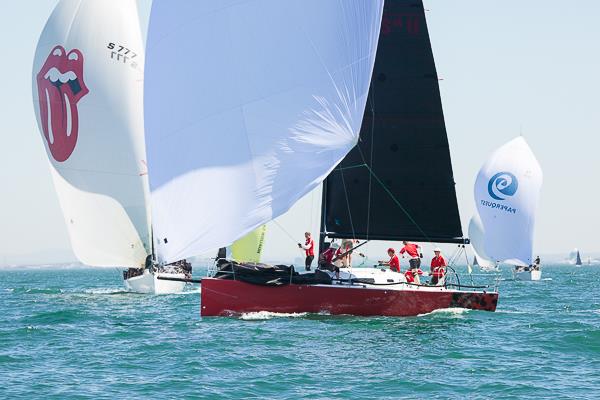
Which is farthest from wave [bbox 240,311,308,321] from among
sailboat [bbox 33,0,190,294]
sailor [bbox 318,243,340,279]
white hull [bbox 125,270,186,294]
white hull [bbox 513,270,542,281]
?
white hull [bbox 513,270,542,281]

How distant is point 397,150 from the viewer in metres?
27.0

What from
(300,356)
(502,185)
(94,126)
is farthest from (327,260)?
(502,185)

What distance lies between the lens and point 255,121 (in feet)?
75.5

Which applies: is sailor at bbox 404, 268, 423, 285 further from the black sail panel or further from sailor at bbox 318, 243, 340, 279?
sailor at bbox 318, 243, 340, 279

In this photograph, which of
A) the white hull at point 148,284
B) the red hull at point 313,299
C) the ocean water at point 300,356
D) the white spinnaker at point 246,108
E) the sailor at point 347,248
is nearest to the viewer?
the ocean water at point 300,356

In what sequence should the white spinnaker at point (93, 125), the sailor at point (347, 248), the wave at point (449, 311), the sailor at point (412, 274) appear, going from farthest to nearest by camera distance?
the white spinnaker at point (93, 125) → the sailor at point (347, 248) → the sailor at point (412, 274) → the wave at point (449, 311)

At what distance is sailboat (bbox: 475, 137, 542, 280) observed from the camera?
55.2 meters

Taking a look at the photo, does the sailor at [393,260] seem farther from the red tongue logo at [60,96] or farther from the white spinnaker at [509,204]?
the white spinnaker at [509,204]

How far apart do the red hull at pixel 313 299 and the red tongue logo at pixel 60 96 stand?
51.1 feet

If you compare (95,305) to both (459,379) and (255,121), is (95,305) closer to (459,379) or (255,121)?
(255,121)

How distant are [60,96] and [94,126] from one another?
5.76 feet

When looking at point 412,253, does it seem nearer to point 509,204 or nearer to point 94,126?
point 94,126

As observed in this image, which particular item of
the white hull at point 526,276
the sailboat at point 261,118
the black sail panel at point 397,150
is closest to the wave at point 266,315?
the sailboat at point 261,118

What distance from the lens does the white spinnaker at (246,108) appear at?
75.1 feet
